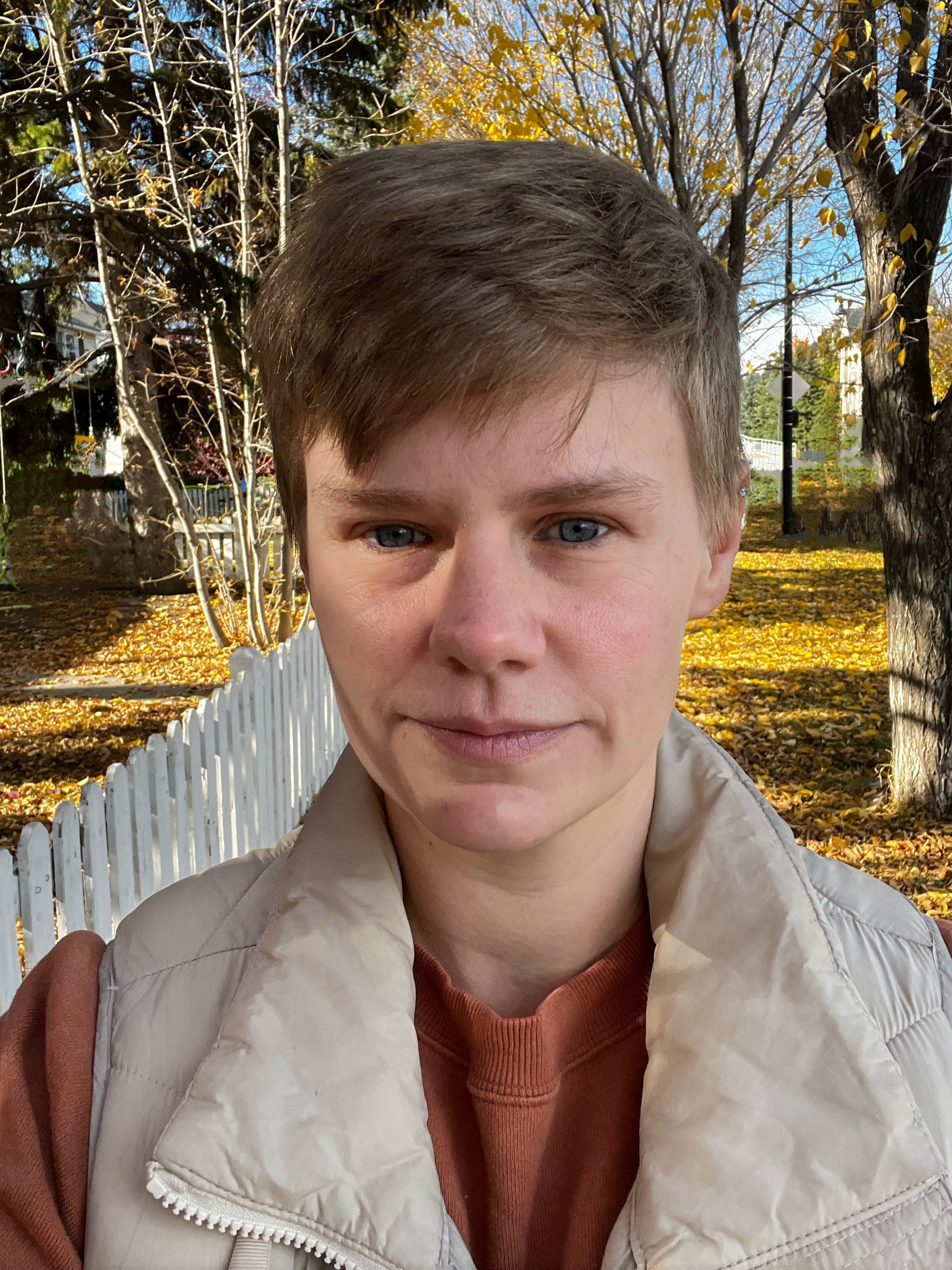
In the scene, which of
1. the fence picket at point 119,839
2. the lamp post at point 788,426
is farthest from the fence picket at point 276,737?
the lamp post at point 788,426

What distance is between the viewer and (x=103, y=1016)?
1.19 metres

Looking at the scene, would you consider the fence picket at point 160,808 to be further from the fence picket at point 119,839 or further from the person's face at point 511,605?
the person's face at point 511,605

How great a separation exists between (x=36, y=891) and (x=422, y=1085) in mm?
2851

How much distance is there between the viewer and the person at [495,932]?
1.10m

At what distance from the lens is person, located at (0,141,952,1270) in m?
1.10

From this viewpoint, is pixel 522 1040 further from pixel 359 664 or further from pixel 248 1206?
pixel 359 664

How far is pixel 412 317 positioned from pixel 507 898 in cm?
72

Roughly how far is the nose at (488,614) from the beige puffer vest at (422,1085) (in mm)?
389

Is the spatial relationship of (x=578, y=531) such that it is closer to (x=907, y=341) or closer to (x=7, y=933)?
(x=7, y=933)

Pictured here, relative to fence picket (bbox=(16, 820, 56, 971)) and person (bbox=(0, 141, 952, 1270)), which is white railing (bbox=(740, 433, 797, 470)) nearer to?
fence picket (bbox=(16, 820, 56, 971))

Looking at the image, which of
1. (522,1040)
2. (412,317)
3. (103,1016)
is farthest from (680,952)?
(412,317)

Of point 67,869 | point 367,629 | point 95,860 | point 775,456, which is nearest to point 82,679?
point 95,860

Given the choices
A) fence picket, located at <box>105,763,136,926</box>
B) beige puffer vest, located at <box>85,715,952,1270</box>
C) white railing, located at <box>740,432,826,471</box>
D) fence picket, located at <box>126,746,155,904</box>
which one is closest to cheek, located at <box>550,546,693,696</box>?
beige puffer vest, located at <box>85,715,952,1270</box>

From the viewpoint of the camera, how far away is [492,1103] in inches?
49.9
